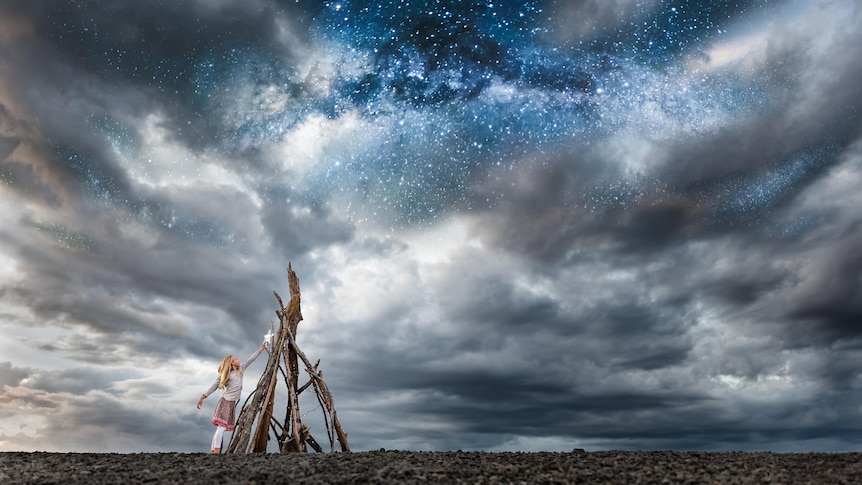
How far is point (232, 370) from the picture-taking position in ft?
61.1

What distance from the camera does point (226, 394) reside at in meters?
18.5

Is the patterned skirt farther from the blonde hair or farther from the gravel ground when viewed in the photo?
the gravel ground

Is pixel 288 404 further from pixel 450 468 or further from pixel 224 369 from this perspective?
pixel 450 468

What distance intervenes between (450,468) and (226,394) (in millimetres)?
9233

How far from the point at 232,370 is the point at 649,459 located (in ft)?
40.4

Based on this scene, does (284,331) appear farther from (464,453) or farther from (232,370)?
(464,453)

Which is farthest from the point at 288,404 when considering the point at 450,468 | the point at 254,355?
the point at 450,468

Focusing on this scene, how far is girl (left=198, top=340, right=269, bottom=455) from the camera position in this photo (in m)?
18.1

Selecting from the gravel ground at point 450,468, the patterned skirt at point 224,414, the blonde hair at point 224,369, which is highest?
the blonde hair at point 224,369

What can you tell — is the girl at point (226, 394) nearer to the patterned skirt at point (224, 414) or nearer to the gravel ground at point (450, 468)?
the patterned skirt at point (224, 414)

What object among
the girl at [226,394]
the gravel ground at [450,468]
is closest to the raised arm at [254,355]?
the girl at [226,394]

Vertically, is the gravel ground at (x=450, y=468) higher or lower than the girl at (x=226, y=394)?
lower

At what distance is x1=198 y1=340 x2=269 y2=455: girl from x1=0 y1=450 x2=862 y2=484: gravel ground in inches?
120

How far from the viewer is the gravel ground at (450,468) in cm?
1150
